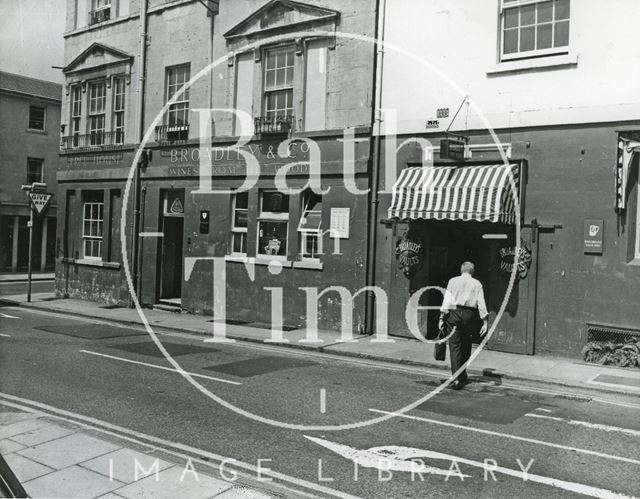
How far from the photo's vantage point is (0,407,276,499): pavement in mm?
5258

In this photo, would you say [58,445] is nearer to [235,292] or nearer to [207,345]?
[207,345]

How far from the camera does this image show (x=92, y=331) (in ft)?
49.8

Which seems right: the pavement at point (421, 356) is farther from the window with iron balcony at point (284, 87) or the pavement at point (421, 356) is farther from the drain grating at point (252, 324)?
the window with iron balcony at point (284, 87)

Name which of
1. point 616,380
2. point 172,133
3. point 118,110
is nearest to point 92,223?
point 118,110

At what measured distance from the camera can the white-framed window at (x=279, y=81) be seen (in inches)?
659

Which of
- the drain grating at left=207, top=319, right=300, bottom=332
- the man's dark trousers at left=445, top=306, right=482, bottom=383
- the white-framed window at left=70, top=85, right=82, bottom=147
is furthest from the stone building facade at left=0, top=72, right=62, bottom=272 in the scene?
the man's dark trousers at left=445, top=306, right=482, bottom=383

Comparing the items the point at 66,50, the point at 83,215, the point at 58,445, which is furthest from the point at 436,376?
the point at 66,50

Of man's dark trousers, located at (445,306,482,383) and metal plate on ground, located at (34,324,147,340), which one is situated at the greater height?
man's dark trousers, located at (445,306,482,383)

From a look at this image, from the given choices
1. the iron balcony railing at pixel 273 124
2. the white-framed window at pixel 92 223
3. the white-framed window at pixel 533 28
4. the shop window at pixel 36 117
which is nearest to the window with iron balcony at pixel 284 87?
the iron balcony railing at pixel 273 124

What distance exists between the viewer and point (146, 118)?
2019 cm

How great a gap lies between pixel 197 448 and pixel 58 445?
54.4 inches

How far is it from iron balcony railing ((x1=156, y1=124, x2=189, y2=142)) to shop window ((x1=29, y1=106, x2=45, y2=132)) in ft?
61.8

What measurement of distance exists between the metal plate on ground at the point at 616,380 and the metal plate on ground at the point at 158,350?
7.35 metres

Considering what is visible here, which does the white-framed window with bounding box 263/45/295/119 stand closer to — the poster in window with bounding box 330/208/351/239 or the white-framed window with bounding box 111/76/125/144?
the poster in window with bounding box 330/208/351/239
